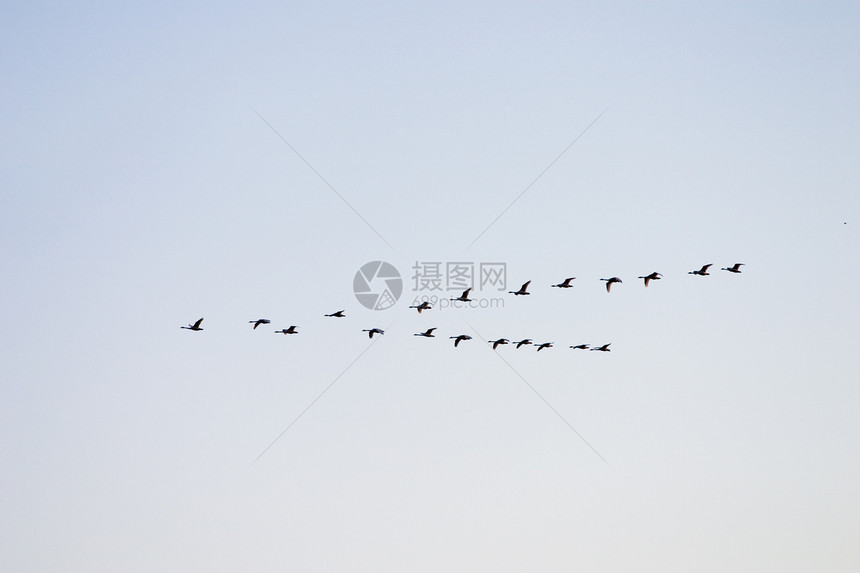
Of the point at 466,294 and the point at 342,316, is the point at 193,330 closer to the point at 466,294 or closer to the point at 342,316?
the point at 342,316

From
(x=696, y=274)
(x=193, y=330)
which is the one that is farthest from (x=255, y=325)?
(x=696, y=274)

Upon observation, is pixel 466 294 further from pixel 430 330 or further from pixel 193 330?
pixel 193 330

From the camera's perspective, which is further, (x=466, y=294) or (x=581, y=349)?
(x=581, y=349)

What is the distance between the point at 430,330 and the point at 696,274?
25.7 metres

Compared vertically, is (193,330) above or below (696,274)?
below

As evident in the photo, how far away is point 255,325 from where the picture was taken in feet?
404

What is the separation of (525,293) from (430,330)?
10.2 m

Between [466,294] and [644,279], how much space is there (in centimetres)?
1582


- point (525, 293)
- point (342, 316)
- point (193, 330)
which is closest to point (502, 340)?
point (525, 293)

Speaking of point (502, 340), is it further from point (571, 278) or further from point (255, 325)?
point (255, 325)

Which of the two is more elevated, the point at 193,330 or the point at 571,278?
the point at 571,278

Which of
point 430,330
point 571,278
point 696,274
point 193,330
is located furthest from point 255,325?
point 696,274

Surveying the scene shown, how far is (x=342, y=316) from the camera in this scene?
126 meters

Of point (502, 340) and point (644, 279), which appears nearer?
point (644, 279)
